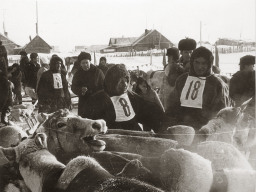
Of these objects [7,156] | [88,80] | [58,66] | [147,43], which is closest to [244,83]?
[88,80]

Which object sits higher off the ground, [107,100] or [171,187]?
[107,100]

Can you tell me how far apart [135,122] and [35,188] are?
1507mm

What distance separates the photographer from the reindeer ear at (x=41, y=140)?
2.78 metres

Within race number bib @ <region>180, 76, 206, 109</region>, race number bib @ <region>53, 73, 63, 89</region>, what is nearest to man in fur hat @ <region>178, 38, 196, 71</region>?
race number bib @ <region>180, 76, 206, 109</region>

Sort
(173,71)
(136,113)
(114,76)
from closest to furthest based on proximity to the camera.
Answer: (114,76), (136,113), (173,71)

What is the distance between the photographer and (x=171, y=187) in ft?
7.24

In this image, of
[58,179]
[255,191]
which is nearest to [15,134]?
[58,179]

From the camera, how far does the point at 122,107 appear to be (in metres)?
3.83

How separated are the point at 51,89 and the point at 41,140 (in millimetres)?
4393

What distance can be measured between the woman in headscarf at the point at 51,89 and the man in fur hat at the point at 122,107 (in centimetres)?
316

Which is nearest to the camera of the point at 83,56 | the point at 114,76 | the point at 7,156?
the point at 7,156

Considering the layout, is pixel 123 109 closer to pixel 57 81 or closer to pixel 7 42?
pixel 57 81

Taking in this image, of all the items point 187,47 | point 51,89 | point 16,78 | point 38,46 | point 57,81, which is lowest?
point 16,78

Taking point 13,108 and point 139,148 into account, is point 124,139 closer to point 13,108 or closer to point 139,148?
point 139,148
